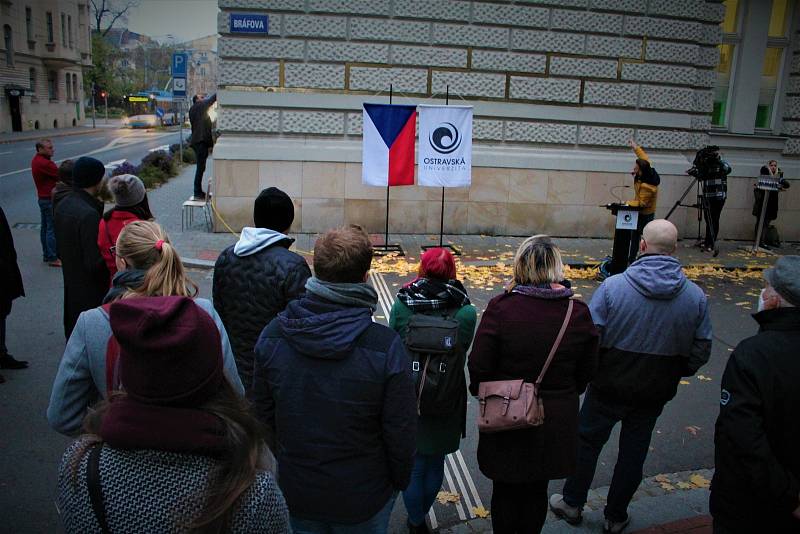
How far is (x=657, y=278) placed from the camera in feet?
11.8

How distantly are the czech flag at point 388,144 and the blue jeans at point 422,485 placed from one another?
6720mm

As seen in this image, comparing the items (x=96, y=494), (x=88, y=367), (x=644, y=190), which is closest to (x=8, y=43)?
(x=644, y=190)

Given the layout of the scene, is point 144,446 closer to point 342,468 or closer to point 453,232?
point 342,468

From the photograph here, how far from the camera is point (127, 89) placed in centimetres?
8850

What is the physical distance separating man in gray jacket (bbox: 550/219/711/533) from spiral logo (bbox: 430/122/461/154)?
6599 mm

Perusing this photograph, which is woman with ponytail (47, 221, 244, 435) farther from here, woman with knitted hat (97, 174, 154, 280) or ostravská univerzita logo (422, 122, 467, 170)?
ostravská univerzita logo (422, 122, 467, 170)

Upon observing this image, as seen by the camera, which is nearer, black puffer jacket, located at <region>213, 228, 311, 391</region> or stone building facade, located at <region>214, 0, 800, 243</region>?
black puffer jacket, located at <region>213, 228, 311, 391</region>

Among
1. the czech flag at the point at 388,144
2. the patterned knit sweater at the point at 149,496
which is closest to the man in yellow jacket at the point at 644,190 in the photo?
the czech flag at the point at 388,144

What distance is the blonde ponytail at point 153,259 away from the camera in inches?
116

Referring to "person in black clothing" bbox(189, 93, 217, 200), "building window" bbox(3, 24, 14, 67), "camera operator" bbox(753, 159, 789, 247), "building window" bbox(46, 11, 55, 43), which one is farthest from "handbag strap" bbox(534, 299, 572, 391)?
"building window" bbox(46, 11, 55, 43)

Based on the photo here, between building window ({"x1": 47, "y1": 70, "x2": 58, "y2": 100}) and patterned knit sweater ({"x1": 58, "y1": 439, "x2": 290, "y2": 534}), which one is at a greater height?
building window ({"x1": 47, "y1": 70, "x2": 58, "y2": 100})

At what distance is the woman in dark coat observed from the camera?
311 cm

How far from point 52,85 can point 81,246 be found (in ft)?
198

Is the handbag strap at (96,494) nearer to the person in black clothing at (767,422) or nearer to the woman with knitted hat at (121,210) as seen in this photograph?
the person in black clothing at (767,422)
